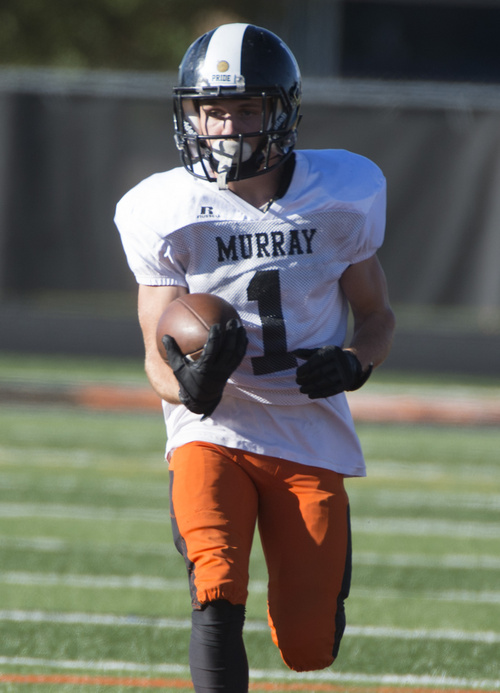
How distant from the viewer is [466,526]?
6320mm

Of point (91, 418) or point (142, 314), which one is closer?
point (142, 314)

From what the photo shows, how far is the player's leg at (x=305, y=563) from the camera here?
121 inches

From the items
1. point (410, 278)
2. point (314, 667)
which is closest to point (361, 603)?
point (314, 667)

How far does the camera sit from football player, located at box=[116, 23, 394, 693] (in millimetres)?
3068

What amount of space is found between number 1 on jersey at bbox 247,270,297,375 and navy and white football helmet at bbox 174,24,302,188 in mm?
278

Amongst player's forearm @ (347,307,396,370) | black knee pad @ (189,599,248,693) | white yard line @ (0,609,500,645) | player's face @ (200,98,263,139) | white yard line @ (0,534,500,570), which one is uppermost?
player's face @ (200,98,263,139)

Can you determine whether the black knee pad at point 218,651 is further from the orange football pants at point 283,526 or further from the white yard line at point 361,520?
the white yard line at point 361,520

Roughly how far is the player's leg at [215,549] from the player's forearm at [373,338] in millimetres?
459

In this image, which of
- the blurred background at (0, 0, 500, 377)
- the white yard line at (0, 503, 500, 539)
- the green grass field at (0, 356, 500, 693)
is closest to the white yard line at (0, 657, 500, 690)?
the green grass field at (0, 356, 500, 693)

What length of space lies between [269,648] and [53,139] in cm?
796

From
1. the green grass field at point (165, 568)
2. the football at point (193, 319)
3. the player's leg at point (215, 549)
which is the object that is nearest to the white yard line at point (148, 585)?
the green grass field at point (165, 568)

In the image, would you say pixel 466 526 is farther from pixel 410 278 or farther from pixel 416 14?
pixel 416 14

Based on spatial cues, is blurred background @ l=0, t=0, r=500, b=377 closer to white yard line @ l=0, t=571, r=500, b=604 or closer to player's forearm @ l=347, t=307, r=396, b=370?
white yard line @ l=0, t=571, r=500, b=604

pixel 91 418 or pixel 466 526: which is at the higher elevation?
pixel 466 526
